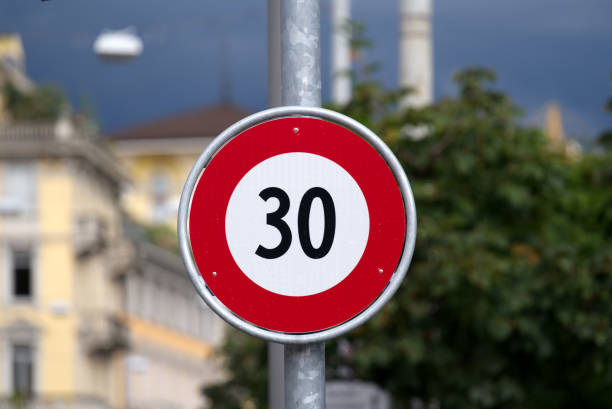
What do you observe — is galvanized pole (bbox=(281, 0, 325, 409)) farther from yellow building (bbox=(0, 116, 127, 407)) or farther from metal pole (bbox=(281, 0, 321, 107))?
yellow building (bbox=(0, 116, 127, 407))

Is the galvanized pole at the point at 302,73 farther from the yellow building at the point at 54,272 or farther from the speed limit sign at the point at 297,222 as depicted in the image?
the yellow building at the point at 54,272

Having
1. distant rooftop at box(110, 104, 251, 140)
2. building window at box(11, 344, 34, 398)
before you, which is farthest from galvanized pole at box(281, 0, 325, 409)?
distant rooftop at box(110, 104, 251, 140)

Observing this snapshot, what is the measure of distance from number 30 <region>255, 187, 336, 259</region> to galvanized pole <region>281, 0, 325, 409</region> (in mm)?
259

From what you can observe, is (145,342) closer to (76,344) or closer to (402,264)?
(76,344)

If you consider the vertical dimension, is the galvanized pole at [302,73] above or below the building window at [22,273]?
below

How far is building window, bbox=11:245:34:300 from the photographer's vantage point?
59500 millimetres

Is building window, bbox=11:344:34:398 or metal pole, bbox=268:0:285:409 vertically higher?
metal pole, bbox=268:0:285:409

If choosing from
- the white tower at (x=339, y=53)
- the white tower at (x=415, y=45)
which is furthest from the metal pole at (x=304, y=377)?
the white tower at (x=339, y=53)

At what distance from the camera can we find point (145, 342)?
70750mm

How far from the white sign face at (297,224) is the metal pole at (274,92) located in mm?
1603

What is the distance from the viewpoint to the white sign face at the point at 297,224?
169 inches

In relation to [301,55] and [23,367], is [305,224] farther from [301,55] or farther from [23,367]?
[23,367]

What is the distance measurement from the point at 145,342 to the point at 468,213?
55.8 m

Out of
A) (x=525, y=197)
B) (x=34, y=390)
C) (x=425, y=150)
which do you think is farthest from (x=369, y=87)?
(x=34, y=390)
